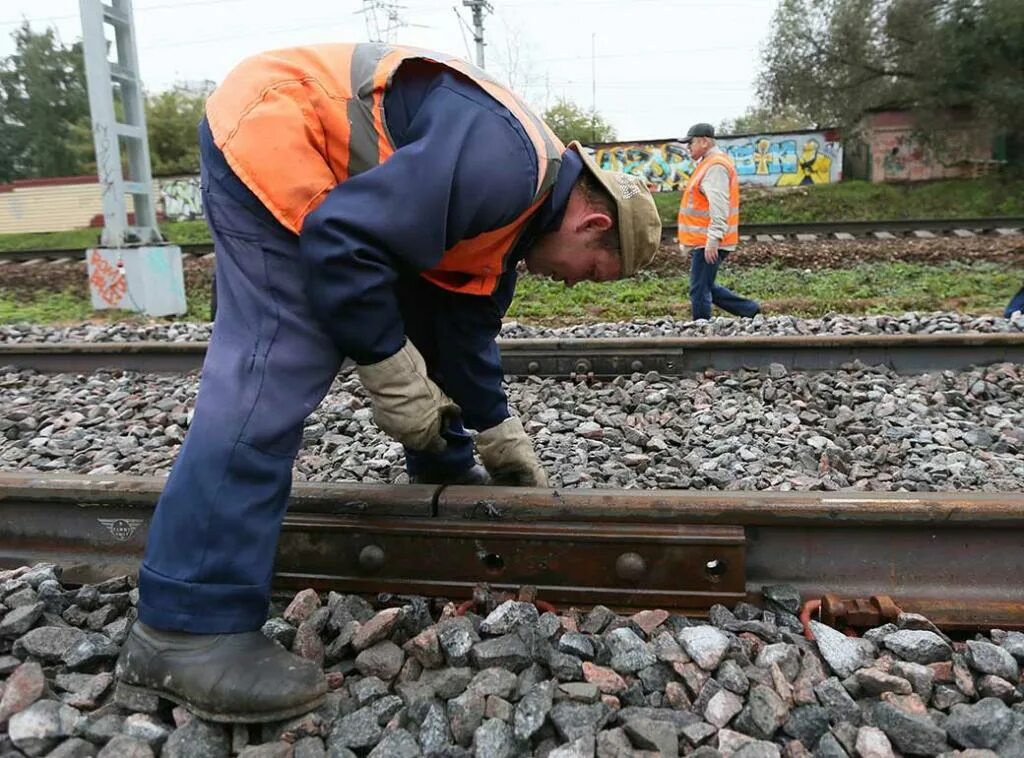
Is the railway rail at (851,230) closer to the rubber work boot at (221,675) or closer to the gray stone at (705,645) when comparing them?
the gray stone at (705,645)

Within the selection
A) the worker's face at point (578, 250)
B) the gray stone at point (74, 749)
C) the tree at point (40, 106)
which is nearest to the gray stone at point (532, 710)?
the gray stone at point (74, 749)

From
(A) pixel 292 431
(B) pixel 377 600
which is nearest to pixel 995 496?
(B) pixel 377 600

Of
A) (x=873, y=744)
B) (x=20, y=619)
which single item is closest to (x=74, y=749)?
(x=20, y=619)

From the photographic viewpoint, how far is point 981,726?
5.39ft

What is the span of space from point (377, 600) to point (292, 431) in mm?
594

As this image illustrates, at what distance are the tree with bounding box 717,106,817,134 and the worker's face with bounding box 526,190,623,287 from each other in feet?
85.0

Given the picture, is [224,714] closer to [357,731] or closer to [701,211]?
[357,731]

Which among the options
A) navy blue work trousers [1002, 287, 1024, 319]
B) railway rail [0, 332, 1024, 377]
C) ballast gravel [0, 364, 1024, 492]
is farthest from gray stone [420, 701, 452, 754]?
navy blue work trousers [1002, 287, 1024, 319]

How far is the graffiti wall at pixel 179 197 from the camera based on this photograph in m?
27.9

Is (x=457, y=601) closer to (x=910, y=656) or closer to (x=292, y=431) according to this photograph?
(x=292, y=431)

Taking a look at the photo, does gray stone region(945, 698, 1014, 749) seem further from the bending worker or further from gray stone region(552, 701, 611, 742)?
the bending worker

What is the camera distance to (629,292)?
32.5 ft

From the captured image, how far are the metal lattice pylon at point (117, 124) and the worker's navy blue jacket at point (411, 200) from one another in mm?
9187

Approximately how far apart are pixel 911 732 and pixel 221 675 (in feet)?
4.71
